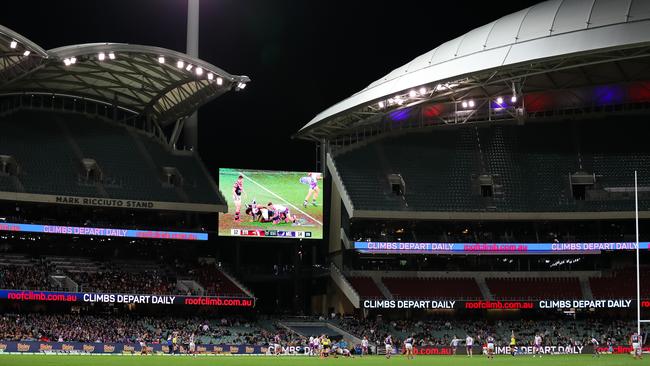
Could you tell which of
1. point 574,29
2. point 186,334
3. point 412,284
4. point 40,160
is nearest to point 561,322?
point 412,284

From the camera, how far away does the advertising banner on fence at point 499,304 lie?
70.8 m

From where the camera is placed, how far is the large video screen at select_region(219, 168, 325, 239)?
72.9 metres

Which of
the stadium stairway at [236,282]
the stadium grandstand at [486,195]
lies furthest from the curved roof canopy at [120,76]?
the stadium stairway at [236,282]

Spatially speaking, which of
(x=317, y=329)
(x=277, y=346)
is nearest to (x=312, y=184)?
(x=317, y=329)

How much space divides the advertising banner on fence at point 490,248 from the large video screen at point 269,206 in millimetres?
4604

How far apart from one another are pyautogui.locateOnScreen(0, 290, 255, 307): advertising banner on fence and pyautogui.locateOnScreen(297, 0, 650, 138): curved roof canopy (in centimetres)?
1714

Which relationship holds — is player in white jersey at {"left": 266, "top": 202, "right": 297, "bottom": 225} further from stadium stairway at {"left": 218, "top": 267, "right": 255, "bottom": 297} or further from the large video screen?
stadium stairway at {"left": 218, "top": 267, "right": 255, "bottom": 297}

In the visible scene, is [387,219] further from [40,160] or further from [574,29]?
[40,160]

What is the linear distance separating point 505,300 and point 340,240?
565 inches

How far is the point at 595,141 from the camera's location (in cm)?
7912

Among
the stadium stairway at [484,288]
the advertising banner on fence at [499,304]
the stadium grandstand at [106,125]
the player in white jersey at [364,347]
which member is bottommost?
the player in white jersey at [364,347]

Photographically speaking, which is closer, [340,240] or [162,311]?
[162,311]

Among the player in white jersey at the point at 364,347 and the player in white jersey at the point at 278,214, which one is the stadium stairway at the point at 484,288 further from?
the player in white jersey at the point at 278,214

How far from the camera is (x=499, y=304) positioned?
7188 cm
